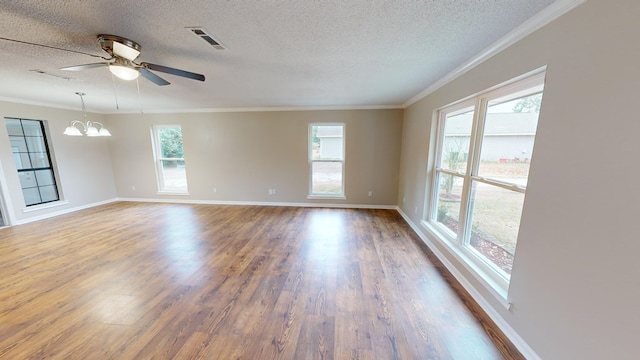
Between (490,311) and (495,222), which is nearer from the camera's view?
(490,311)

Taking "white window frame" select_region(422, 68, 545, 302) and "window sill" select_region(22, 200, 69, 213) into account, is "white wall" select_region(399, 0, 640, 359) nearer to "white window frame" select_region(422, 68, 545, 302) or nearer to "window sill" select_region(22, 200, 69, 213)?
"white window frame" select_region(422, 68, 545, 302)

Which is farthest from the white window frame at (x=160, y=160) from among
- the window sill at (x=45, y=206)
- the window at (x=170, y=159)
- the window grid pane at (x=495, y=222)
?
the window grid pane at (x=495, y=222)

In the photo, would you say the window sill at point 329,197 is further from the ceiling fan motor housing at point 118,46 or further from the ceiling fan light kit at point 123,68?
the ceiling fan motor housing at point 118,46

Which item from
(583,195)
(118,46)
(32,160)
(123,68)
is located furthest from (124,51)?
(32,160)

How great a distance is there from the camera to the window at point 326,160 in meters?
5.15

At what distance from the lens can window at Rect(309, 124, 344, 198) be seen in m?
5.15

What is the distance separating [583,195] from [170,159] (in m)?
7.09

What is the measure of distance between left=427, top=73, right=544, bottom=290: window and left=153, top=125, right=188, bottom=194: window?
6041 mm

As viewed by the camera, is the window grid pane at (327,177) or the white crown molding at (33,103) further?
the window grid pane at (327,177)

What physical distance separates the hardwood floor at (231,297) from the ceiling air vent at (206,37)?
2.37 m

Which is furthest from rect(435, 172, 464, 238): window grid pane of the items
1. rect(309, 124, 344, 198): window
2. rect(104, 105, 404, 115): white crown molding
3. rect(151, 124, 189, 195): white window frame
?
rect(151, 124, 189, 195): white window frame

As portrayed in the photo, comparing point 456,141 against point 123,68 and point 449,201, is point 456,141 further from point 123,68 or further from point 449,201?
point 123,68

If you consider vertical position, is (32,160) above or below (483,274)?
above

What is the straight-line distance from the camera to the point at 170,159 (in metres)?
5.73
